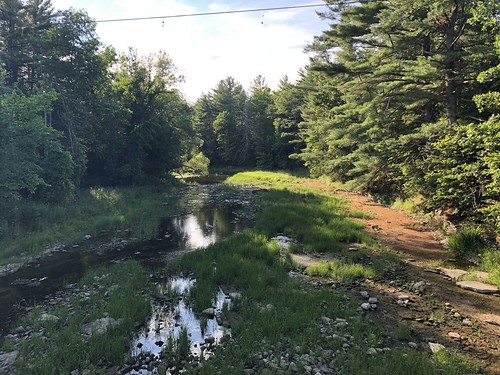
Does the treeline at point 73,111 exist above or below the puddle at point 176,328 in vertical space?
above

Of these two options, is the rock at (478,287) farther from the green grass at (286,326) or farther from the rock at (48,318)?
the rock at (48,318)

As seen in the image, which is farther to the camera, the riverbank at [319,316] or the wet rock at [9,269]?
the wet rock at [9,269]

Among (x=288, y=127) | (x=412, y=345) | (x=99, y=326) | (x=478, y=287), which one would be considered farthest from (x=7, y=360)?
(x=288, y=127)

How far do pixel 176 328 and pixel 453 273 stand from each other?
7394 millimetres

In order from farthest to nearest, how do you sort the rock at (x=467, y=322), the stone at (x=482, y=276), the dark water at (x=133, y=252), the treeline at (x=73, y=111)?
the treeline at (x=73, y=111), the dark water at (x=133, y=252), the stone at (x=482, y=276), the rock at (x=467, y=322)

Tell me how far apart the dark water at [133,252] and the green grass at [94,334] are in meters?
1.01

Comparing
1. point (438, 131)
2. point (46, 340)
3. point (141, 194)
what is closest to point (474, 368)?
point (46, 340)

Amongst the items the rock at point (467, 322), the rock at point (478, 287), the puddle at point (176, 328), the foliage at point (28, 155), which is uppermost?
the foliage at point (28, 155)

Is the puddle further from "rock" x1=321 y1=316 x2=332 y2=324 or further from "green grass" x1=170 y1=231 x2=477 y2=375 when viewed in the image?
"rock" x1=321 y1=316 x2=332 y2=324

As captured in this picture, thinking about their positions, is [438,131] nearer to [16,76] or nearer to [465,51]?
[465,51]

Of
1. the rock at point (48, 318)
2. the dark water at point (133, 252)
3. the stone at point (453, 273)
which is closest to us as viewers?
the rock at point (48, 318)

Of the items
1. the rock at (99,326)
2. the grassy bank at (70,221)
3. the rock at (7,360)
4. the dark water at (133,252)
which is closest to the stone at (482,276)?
the rock at (99,326)

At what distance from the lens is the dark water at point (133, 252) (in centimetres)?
910

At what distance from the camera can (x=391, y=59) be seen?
17.5 m
